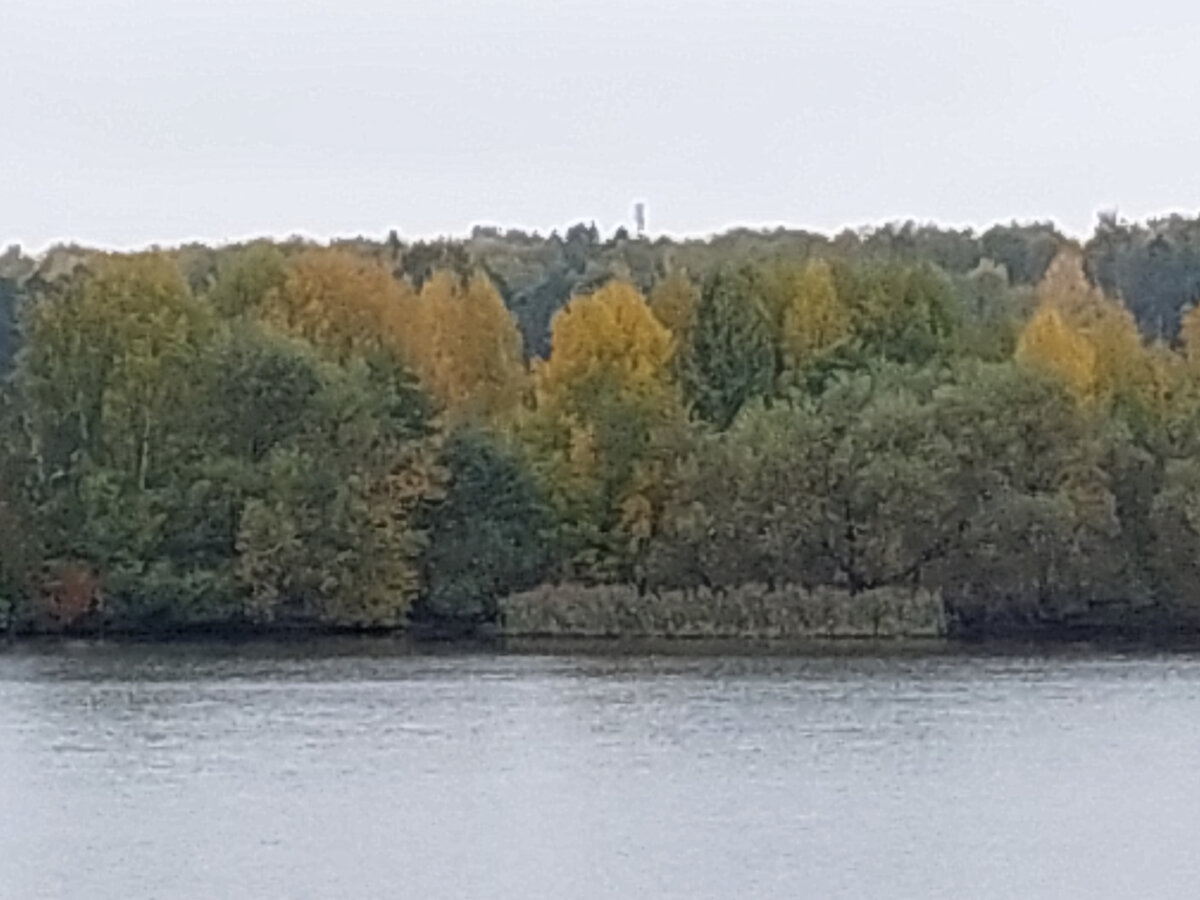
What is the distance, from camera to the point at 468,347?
68.2m

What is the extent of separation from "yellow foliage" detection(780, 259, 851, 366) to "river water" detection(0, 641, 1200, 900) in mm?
12971

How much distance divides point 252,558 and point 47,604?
431 cm

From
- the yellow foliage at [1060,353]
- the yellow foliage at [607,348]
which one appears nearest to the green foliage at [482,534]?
the yellow foliage at [607,348]

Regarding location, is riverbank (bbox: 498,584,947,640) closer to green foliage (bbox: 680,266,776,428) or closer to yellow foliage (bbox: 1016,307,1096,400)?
yellow foliage (bbox: 1016,307,1096,400)

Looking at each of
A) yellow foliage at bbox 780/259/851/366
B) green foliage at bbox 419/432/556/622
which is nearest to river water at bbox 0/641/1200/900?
green foliage at bbox 419/432/556/622

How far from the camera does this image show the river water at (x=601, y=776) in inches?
1160

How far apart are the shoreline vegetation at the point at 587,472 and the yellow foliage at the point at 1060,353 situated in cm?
12

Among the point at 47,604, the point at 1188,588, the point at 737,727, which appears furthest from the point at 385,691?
the point at 1188,588

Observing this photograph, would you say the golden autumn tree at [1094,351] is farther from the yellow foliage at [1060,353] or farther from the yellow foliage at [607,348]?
the yellow foliage at [607,348]

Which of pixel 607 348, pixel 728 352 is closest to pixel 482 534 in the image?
pixel 607 348

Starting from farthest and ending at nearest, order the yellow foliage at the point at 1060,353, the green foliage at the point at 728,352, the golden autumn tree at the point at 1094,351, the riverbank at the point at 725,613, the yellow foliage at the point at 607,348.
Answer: the green foliage at the point at 728,352 → the yellow foliage at the point at 607,348 → the golden autumn tree at the point at 1094,351 → the yellow foliage at the point at 1060,353 → the riverbank at the point at 725,613

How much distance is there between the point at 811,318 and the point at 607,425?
6.02 meters

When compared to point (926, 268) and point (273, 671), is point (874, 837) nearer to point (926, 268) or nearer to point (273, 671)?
point (273, 671)

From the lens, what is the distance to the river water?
29.5 metres
